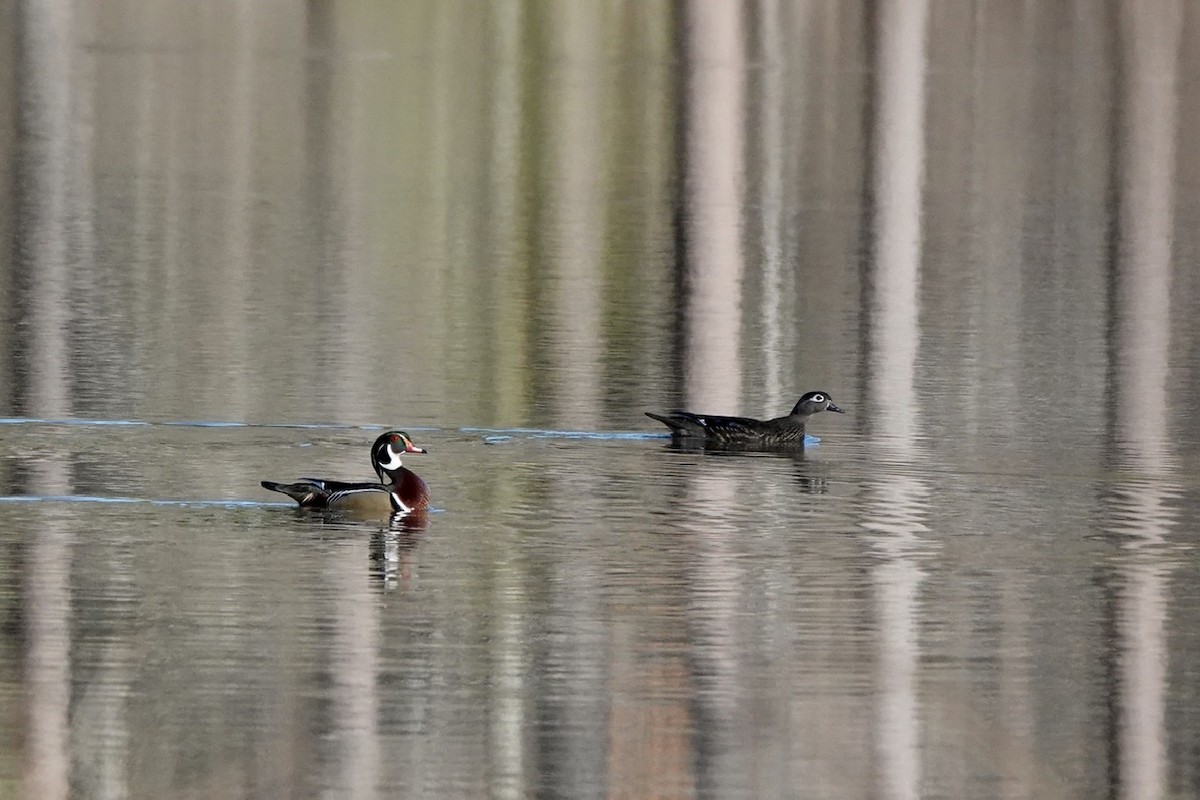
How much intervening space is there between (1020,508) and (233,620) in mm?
6125

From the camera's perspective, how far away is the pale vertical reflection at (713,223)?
87.6ft

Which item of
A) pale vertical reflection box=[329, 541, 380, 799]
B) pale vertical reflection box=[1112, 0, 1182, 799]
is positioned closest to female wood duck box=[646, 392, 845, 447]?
pale vertical reflection box=[1112, 0, 1182, 799]

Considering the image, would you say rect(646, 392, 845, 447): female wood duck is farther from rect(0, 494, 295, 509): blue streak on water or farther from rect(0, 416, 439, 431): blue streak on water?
rect(0, 494, 295, 509): blue streak on water

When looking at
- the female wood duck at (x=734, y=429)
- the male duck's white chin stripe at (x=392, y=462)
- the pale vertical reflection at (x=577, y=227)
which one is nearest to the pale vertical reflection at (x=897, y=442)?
the female wood duck at (x=734, y=429)

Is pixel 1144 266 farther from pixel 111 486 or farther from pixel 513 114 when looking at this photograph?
pixel 513 114

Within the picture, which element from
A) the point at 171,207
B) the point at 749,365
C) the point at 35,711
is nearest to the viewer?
the point at 35,711

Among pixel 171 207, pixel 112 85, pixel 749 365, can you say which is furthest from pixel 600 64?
pixel 749 365

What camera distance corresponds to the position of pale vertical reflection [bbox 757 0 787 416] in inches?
1072

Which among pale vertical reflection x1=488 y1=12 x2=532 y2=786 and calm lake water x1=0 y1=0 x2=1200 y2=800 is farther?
calm lake water x1=0 y1=0 x2=1200 y2=800

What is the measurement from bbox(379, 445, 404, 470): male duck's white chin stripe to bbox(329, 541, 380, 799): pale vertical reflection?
1.22 metres

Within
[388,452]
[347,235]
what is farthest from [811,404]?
[347,235]

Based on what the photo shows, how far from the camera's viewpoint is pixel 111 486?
19.6m

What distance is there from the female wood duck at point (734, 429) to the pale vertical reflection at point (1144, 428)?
2.41 metres

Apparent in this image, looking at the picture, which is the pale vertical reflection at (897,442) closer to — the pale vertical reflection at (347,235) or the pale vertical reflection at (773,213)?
the pale vertical reflection at (773,213)
